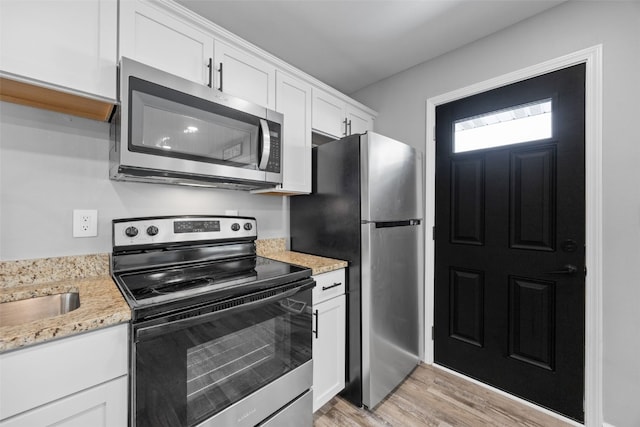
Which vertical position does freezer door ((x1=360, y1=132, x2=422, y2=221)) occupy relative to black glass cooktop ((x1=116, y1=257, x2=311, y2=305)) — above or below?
above

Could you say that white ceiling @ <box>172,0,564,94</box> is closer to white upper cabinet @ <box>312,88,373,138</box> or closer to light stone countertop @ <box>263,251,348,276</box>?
white upper cabinet @ <box>312,88,373,138</box>

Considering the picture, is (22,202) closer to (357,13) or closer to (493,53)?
(357,13)

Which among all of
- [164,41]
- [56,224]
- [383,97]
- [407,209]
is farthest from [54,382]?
[383,97]

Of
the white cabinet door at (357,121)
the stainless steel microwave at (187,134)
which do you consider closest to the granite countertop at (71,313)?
the stainless steel microwave at (187,134)

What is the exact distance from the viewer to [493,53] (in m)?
1.97

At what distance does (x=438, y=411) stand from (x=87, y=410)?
1.87 meters

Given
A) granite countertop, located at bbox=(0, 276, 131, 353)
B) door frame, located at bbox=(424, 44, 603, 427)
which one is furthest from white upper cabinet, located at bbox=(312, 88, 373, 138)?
granite countertop, located at bbox=(0, 276, 131, 353)

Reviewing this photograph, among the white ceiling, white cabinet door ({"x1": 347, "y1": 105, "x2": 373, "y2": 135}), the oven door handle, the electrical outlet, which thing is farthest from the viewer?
white cabinet door ({"x1": 347, "y1": 105, "x2": 373, "y2": 135})

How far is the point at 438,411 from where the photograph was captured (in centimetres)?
173

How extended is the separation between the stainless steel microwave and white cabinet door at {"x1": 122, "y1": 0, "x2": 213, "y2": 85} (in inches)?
5.0

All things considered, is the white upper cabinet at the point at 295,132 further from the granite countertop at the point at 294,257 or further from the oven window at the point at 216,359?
the oven window at the point at 216,359

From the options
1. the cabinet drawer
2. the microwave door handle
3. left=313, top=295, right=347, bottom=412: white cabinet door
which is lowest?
left=313, top=295, right=347, bottom=412: white cabinet door

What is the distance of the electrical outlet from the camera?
1331 mm

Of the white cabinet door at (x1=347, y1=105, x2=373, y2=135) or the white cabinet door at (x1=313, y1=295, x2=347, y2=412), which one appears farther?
the white cabinet door at (x1=347, y1=105, x2=373, y2=135)
